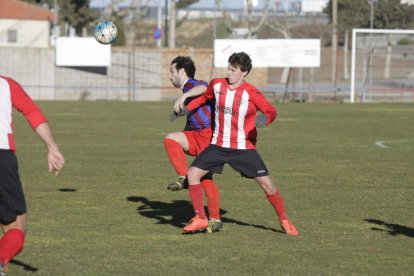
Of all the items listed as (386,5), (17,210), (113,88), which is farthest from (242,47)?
(17,210)

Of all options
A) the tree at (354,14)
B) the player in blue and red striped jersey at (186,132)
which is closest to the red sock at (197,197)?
the player in blue and red striped jersey at (186,132)

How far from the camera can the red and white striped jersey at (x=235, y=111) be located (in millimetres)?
10062

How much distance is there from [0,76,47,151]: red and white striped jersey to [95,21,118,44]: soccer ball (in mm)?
12281

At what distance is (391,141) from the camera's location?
928 inches

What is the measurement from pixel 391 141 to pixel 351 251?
574 inches

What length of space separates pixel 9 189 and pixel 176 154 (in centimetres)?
424

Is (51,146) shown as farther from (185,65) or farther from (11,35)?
(11,35)

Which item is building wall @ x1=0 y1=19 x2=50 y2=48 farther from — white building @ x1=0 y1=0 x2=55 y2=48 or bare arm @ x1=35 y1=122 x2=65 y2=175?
bare arm @ x1=35 y1=122 x2=65 y2=175

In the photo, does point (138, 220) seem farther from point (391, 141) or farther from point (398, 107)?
point (398, 107)

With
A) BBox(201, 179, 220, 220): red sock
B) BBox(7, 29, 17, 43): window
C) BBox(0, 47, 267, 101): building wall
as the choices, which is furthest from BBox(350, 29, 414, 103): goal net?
BBox(201, 179, 220, 220): red sock

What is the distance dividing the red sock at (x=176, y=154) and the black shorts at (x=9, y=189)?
409cm

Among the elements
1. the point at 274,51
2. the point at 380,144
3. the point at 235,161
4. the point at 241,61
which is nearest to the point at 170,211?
the point at 235,161

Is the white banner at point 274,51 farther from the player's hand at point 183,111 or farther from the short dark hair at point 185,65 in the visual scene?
the player's hand at point 183,111

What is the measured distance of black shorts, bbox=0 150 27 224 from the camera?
6898 mm
